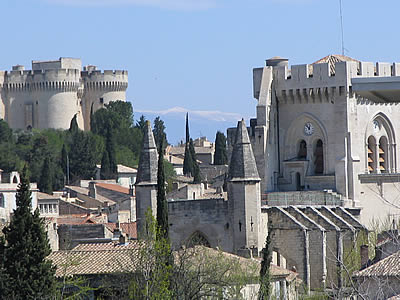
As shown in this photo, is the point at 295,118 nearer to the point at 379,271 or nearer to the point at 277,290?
the point at 277,290

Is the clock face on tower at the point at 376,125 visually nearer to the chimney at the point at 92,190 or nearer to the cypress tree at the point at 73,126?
the chimney at the point at 92,190

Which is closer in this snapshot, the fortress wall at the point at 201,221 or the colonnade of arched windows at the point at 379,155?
the fortress wall at the point at 201,221

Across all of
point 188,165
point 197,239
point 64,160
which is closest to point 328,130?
point 197,239

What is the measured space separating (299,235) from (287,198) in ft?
9.98

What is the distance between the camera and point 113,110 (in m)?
130

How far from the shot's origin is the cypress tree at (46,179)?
9794 centimetres

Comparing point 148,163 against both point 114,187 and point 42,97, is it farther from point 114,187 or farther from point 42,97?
point 42,97

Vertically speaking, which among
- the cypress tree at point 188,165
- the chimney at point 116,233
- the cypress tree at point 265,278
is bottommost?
the cypress tree at point 265,278

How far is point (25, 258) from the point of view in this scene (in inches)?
1404

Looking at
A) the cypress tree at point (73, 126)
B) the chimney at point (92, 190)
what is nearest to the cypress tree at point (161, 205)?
the chimney at point (92, 190)

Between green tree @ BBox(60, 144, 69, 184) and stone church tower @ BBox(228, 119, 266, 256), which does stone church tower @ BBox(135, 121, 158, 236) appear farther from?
green tree @ BBox(60, 144, 69, 184)

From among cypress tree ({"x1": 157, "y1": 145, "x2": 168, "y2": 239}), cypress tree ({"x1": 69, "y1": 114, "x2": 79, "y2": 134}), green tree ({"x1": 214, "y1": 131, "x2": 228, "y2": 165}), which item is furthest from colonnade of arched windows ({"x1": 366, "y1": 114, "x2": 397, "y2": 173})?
cypress tree ({"x1": 69, "y1": 114, "x2": 79, "y2": 134})

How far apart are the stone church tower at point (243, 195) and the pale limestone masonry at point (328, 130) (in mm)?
6358

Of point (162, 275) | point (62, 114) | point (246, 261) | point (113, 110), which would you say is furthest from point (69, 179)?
point (162, 275)
